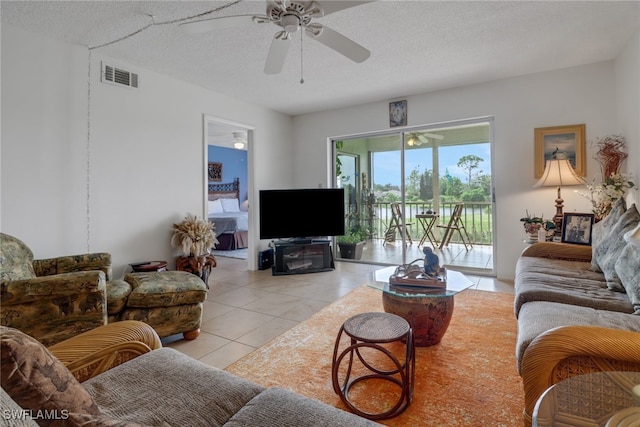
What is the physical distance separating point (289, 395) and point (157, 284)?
1825 millimetres

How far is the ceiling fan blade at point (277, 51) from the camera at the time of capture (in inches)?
82.0

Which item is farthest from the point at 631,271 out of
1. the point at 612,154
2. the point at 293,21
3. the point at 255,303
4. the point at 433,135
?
the point at 433,135

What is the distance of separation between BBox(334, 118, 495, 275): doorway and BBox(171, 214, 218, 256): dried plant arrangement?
249 cm

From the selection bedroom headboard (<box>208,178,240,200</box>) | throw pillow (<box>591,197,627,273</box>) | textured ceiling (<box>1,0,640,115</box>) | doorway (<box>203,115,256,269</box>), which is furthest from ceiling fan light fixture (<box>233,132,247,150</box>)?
throw pillow (<box>591,197,627,273</box>)

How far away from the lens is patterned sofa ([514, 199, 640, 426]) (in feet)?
3.86

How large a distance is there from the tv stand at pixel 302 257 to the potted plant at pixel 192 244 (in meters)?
1.14

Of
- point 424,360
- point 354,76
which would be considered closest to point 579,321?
point 424,360

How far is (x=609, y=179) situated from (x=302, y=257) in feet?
11.8

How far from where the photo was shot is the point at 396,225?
5086mm

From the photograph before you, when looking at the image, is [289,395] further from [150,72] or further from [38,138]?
[150,72]

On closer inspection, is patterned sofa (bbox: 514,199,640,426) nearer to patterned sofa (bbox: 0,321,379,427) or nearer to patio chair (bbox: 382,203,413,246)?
patterned sofa (bbox: 0,321,379,427)

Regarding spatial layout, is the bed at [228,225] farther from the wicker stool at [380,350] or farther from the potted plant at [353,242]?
the wicker stool at [380,350]

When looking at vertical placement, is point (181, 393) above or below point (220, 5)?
below

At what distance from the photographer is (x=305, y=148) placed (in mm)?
5492
